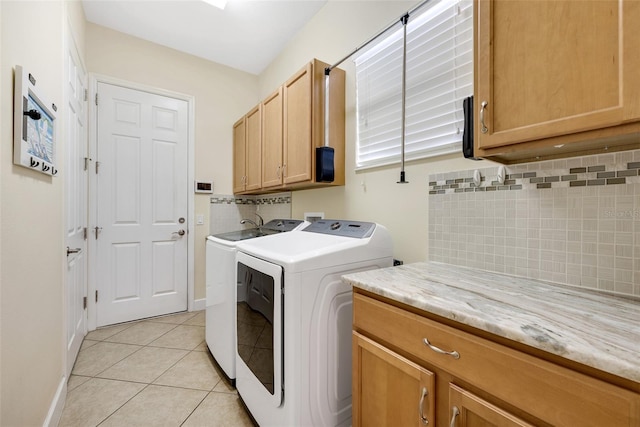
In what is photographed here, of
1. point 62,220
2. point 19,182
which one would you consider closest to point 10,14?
point 19,182

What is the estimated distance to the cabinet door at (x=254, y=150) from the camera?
268cm

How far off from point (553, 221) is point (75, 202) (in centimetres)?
300

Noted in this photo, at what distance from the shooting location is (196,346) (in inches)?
91.3

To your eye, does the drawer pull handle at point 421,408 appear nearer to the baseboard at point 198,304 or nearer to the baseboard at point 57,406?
the baseboard at point 57,406

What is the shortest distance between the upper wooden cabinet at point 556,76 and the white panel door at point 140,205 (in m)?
2.98

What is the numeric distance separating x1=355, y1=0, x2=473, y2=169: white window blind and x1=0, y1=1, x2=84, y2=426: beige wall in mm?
1706

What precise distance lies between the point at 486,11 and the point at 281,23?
213cm

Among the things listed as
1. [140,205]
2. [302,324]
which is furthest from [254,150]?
[302,324]

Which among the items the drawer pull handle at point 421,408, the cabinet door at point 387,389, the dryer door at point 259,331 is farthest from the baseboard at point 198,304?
the drawer pull handle at point 421,408

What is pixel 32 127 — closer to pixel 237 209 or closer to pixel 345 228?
pixel 345 228

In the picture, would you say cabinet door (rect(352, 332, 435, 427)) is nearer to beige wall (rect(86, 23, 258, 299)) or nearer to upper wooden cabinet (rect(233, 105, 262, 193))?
upper wooden cabinet (rect(233, 105, 262, 193))

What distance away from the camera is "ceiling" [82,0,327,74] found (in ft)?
7.64

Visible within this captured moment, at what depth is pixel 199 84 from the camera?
3162 mm

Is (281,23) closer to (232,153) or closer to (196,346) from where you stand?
(232,153)
